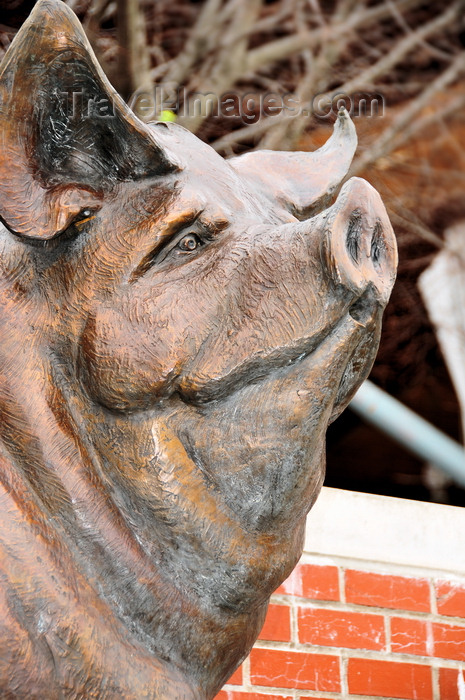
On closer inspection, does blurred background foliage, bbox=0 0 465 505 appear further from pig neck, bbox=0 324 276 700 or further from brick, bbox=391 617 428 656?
pig neck, bbox=0 324 276 700

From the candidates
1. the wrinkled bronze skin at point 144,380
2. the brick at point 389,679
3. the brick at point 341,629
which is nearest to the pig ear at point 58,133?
the wrinkled bronze skin at point 144,380

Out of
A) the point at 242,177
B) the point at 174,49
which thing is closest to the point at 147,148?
the point at 242,177

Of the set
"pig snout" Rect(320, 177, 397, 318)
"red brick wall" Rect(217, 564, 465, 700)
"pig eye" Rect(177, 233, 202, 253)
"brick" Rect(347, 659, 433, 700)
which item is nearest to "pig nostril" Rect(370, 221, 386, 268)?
"pig snout" Rect(320, 177, 397, 318)

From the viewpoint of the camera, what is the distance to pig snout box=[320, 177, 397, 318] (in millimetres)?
885

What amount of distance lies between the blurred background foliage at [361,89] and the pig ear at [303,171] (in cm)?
91

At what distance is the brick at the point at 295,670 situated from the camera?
1885 mm

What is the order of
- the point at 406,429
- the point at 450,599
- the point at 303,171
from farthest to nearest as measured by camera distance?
the point at 406,429, the point at 450,599, the point at 303,171

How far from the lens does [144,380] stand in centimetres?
90

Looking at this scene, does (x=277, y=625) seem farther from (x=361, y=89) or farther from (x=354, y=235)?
(x=361, y=89)

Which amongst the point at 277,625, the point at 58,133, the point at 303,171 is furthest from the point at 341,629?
the point at 58,133

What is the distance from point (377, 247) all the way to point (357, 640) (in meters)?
1.26

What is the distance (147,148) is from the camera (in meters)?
0.95

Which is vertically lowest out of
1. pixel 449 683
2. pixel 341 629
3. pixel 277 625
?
pixel 449 683

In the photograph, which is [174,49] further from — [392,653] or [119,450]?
[119,450]
